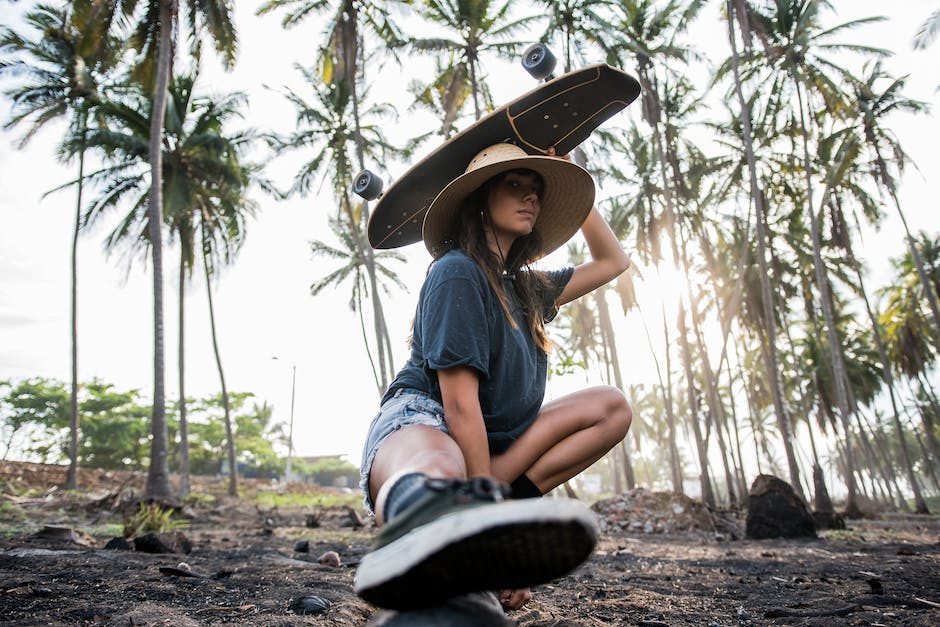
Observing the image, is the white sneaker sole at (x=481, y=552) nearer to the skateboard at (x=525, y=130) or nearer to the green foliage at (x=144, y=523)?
the skateboard at (x=525, y=130)

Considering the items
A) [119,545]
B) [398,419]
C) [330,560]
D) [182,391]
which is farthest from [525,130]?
[182,391]

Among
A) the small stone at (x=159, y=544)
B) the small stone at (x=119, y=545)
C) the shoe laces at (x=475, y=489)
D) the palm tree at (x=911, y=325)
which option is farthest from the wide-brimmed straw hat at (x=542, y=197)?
the palm tree at (x=911, y=325)

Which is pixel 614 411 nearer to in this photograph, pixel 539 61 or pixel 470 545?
pixel 470 545

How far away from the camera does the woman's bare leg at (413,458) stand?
52.2 inches

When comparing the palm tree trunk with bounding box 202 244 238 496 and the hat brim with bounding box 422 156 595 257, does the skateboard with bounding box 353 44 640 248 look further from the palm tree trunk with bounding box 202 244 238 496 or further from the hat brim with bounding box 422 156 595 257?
the palm tree trunk with bounding box 202 244 238 496

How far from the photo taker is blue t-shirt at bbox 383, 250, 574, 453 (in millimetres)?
1657

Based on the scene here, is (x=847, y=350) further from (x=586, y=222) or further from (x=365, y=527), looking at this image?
(x=586, y=222)

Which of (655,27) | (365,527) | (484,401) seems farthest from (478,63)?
(484,401)

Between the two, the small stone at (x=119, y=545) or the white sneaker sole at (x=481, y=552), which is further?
the small stone at (x=119, y=545)

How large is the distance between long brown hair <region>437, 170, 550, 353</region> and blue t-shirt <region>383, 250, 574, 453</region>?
0.03 metres

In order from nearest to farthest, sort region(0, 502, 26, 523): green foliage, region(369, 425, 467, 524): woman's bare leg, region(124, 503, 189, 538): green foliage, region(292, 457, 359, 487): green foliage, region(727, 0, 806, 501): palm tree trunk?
region(369, 425, 467, 524): woman's bare leg < region(124, 503, 189, 538): green foliage < region(0, 502, 26, 523): green foliage < region(727, 0, 806, 501): palm tree trunk < region(292, 457, 359, 487): green foliage

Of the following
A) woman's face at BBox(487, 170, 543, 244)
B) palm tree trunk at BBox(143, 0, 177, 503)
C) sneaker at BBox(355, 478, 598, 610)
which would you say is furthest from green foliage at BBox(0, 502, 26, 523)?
sneaker at BBox(355, 478, 598, 610)

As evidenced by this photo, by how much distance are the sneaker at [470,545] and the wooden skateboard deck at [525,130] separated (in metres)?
1.41

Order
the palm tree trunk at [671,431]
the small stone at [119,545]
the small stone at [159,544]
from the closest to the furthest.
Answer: the small stone at [159,544]
the small stone at [119,545]
the palm tree trunk at [671,431]
